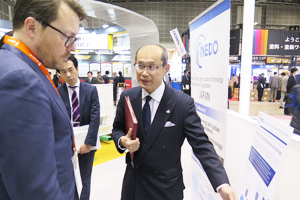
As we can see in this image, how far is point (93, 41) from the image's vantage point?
745cm

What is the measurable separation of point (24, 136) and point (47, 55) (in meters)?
0.34

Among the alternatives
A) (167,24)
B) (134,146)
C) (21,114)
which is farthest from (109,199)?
(167,24)

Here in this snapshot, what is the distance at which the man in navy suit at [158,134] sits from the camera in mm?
1314

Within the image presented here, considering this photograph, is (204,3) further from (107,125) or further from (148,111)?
(148,111)

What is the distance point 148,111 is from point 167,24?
1452 cm

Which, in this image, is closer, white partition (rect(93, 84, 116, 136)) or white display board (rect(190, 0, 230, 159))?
white display board (rect(190, 0, 230, 159))

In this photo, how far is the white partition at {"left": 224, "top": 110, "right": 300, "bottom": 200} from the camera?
1.33 m

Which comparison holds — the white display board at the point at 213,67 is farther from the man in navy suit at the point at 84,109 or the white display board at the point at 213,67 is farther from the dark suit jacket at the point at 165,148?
the man in navy suit at the point at 84,109

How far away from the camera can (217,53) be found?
1593mm

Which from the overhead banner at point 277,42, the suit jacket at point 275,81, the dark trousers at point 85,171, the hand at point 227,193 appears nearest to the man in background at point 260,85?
the suit jacket at point 275,81

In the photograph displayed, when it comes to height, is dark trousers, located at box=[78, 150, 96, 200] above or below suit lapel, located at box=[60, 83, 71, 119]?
below

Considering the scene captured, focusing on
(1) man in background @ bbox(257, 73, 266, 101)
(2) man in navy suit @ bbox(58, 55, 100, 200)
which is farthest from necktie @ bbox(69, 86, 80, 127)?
(1) man in background @ bbox(257, 73, 266, 101)

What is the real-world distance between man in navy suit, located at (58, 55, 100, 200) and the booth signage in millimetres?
5492

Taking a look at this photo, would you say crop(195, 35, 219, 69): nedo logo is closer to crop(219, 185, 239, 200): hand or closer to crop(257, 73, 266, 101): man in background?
crop(219, 185, 239, 200): hand
